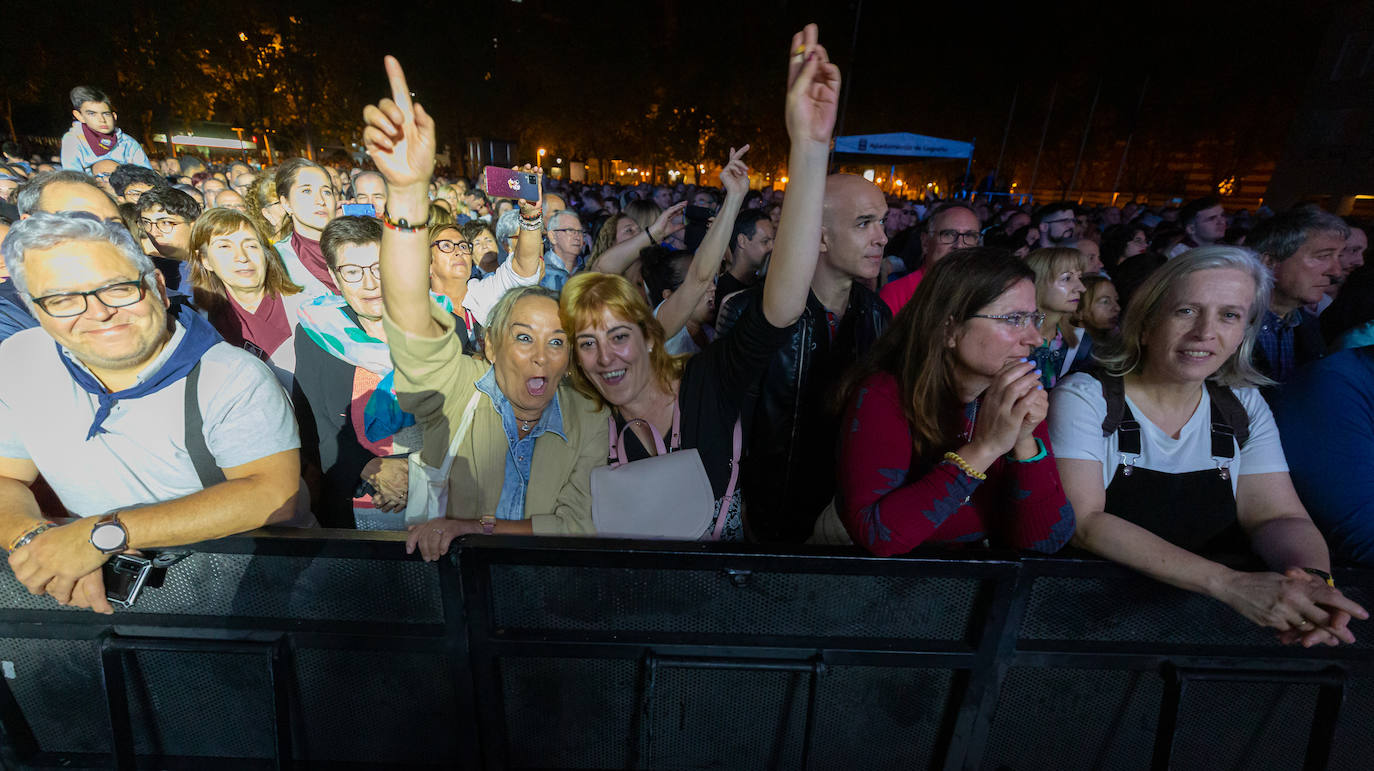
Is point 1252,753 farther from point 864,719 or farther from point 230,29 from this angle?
point 230,29

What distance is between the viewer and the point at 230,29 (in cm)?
2094

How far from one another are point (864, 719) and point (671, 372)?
1350 mm

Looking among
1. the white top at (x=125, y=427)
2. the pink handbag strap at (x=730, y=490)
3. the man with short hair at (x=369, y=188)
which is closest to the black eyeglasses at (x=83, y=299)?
the white top at (x=125, y=427)

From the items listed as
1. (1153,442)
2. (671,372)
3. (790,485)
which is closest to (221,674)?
(671,372)

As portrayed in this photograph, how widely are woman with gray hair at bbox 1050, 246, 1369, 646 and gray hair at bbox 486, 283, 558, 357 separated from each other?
6.13ft

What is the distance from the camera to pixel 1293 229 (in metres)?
3.22

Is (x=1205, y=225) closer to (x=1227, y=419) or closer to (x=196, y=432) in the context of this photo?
(x=1227, y=419)

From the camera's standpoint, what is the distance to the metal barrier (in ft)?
4.92

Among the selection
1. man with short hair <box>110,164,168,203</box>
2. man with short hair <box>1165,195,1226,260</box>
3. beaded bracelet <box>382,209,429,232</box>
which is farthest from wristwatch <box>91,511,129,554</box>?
man with short hair <box>1165,195,1226,260</box>

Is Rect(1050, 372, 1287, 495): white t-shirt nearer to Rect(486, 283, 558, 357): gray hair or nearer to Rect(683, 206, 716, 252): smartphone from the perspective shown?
Rect(486, 283, 558, 357): gray hair

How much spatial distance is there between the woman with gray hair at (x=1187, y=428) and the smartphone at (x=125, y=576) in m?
2.56

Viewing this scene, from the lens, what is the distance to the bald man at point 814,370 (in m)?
2.46

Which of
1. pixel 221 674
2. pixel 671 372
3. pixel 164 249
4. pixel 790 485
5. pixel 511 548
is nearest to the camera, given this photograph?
pixel 511 548

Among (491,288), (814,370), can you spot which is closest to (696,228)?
(491,288)
